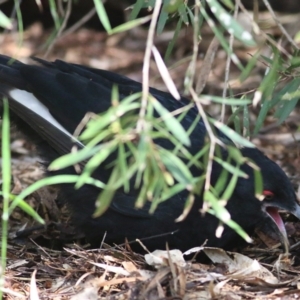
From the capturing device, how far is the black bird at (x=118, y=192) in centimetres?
347

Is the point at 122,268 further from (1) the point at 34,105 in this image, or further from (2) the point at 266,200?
(1) the point at 34,105

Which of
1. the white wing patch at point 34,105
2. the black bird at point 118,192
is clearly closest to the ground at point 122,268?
the black bird at point 118,192

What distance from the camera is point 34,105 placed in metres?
3.62

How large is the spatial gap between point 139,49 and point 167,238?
3707 mm

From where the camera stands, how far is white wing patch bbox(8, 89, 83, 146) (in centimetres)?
359

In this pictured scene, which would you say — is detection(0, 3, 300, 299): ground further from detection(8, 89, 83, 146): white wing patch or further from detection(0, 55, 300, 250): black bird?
detection(8, 89, 83, 146): white wing patch

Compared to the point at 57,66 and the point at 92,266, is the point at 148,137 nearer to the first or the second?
the point at 92,266

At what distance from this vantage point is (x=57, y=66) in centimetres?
393

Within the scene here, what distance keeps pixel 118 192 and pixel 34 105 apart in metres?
0.62

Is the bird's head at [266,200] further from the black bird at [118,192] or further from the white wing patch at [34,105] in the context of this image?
the white wing patch at [34,105]

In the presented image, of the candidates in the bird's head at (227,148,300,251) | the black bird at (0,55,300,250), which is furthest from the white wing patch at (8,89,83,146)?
the bird's head at (227,148,300,251)

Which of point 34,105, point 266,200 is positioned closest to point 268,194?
point 266,200

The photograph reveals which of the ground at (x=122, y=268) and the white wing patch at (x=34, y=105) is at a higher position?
the white wing patch at (x=34, y=105)

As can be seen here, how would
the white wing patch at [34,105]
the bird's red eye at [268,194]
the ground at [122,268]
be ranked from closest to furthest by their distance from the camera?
the ground at [122,268] < the bird's red eye at [268,194] < the white wing patch at [34,105]
